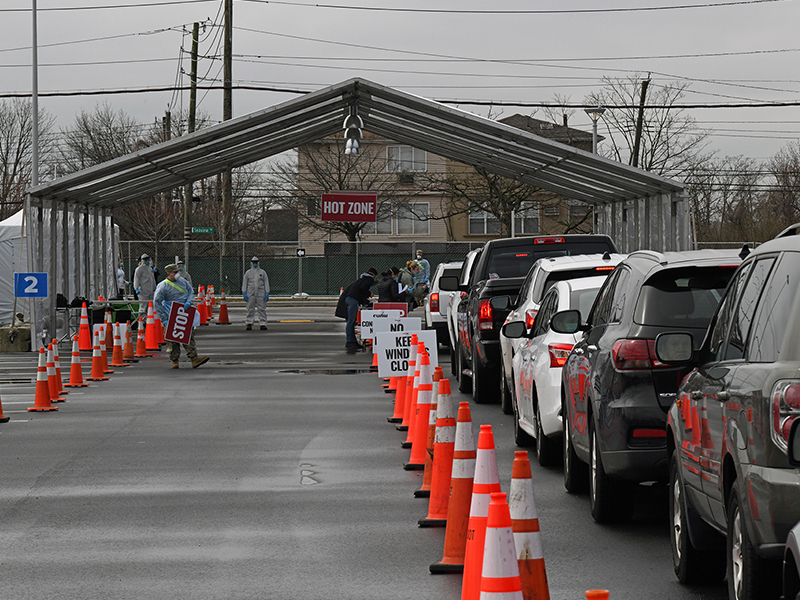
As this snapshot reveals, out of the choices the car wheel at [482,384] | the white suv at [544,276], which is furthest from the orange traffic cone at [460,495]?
the car wheel at [482,384]

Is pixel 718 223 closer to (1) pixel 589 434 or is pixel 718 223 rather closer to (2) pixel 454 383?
(2) pixel 454 383

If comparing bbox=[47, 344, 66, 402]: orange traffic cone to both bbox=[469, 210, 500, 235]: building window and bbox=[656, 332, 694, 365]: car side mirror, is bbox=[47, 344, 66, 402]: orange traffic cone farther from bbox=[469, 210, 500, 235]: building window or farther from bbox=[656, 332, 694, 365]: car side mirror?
bbox=[469, 210, 500, 235]: building window

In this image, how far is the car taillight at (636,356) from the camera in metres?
7.71

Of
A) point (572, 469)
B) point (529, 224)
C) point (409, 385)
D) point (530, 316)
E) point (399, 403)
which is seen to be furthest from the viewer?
point (529, 224)

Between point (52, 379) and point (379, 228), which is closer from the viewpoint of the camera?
point (52, 379)

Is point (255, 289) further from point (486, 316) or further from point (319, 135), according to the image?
point (486, 316)

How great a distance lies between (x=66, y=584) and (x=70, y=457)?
520 cm

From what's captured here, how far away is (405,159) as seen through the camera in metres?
73.1

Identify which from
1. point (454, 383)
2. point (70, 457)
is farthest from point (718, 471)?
point (454, 383)

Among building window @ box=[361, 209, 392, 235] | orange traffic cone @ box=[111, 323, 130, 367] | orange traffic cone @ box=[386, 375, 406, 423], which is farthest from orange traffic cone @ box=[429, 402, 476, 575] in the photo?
building window @ box=[361, 209, 392, 235]

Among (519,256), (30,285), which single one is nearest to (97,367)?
(30,285)

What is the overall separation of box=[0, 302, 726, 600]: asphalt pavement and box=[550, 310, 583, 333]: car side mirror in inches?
49.2

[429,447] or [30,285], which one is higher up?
[30,285]

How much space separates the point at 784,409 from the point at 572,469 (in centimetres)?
502
